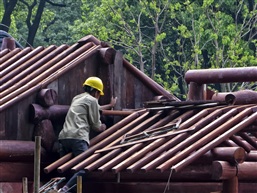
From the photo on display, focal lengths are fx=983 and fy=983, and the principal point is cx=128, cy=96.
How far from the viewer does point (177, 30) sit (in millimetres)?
33125

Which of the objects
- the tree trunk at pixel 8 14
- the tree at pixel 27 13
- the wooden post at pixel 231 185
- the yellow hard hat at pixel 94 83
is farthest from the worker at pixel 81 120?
the tree trunk at pixel 8 14

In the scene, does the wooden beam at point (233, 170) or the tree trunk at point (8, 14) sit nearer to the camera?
the wooden beam at point (233, 170)

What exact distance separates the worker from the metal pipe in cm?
133

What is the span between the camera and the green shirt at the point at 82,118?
13.0 metres

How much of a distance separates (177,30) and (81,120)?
801 inches

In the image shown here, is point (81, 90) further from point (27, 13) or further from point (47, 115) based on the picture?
point (27, 13)

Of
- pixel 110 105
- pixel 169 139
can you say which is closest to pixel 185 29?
pixel 110 105

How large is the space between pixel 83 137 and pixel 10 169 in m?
1.08

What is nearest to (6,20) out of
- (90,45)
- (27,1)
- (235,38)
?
(27,1)

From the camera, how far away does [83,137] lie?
510 inches

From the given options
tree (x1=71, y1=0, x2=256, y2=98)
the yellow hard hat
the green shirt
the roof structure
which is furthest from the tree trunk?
the green shirt

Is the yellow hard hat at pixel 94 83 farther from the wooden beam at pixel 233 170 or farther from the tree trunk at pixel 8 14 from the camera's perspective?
the tree trunk at pixel 8 14

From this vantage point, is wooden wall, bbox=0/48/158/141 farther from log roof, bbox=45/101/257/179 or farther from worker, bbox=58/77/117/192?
log roof, bbox=45/101/257/179

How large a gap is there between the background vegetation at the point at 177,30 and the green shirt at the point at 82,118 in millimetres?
15995
